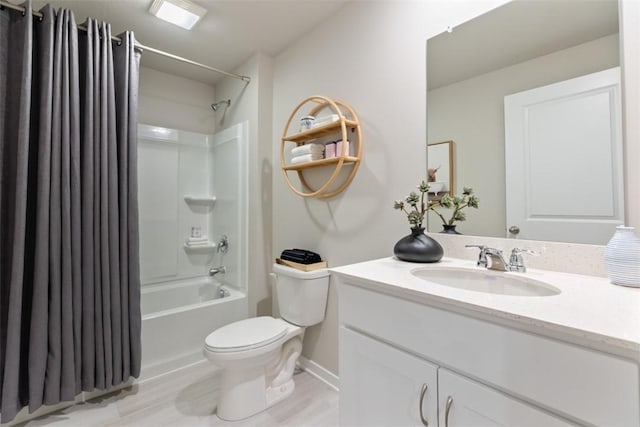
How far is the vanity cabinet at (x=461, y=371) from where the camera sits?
0.56m

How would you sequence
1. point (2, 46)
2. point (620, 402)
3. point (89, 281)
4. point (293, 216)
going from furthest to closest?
1. point (293, 216)
2. point (89, 281)
3. point (2, 46)
4. point (620, 402)

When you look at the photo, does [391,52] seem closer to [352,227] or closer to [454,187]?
[454,187]

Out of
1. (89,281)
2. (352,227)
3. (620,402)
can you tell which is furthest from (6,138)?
(620,402)

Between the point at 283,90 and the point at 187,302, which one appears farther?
the point at 187,302

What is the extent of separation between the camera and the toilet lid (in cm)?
148

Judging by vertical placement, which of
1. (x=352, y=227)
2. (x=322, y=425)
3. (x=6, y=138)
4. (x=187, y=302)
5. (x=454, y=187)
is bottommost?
A: (x=322, y=425)

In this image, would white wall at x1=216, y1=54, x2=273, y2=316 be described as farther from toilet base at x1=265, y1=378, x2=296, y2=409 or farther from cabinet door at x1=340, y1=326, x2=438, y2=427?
cabinet door at x1=340, y1=326, x2=438, y2=427

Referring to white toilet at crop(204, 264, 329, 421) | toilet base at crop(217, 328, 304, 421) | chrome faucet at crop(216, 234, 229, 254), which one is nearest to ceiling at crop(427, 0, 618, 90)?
white toilet at crop(204, 264, 329, 421)

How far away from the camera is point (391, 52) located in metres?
1.53

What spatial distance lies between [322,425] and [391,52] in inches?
79.0

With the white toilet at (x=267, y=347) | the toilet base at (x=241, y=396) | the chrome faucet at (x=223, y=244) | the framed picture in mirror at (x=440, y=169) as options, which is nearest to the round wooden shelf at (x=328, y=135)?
the framed picture in mirror at (x=440, y=169)

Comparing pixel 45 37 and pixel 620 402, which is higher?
pixel 45 37

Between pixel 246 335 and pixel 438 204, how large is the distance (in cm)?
123

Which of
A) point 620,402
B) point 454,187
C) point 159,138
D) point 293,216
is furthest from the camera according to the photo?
point 159,138
